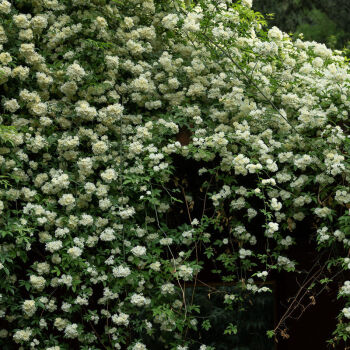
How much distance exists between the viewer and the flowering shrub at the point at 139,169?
288 cm

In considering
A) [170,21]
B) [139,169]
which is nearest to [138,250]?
[139,169]

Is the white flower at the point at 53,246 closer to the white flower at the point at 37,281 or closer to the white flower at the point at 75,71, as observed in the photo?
the white flower at the point at 37,281

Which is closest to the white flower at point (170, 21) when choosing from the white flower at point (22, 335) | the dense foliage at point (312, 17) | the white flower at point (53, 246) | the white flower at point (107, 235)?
the white flower at point (107, 235)

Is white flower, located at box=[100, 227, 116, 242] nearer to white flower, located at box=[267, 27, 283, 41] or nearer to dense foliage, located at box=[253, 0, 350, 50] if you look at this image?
white flower, located at box=[267, 27, 283, 41]

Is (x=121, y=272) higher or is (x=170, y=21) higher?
(x=170, y=21)

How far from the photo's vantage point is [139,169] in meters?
3.08

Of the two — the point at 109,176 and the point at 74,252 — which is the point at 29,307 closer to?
the point at 74,252

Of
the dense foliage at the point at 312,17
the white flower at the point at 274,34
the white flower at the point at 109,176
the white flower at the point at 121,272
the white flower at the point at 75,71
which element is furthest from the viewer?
the dense foliage at the point at 312,17

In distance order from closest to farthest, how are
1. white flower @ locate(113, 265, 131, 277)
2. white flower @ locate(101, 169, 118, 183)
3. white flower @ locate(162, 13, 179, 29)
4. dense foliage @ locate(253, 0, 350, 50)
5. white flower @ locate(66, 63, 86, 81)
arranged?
white flower @ locate(113, 265, 131, 277), white flower @ locate(101, 169, 118, 183), white flower @ locate(66, 63, 86, 81), white flower @ locate(162, 13, 179, 29), dense foliage @ locate(253, 0, 350, 50)

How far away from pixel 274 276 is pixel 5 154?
75.1 inches

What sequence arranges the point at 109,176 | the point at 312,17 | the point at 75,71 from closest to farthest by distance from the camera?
the point at 109,176 → the point at 75,71 → the point at 312,17

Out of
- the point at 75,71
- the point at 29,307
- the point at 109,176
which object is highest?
the point at 75,71

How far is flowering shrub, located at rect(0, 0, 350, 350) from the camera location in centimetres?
288

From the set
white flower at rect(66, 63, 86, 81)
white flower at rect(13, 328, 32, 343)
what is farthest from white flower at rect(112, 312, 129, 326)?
white flower at rect(66, 63, 86, 81)
